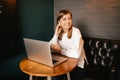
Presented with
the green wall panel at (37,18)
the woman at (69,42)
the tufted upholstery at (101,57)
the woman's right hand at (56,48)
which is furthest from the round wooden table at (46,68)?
the green wall panel at (37,18)

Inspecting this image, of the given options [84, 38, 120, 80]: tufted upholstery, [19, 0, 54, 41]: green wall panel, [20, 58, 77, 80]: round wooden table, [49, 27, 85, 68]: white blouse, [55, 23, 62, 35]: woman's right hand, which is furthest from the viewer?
[19, 0, 54, 41]: green wall panel

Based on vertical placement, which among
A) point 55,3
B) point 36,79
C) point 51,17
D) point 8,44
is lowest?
point 36,79

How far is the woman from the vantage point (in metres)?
2.14

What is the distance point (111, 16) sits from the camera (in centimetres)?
266

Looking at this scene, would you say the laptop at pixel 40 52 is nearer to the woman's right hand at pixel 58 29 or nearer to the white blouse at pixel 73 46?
the white blouse at pixel 73 46

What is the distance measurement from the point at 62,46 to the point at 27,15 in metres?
0.93

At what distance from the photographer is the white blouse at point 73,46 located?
2.10m

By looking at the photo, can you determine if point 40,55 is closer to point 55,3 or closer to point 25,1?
point 25,1

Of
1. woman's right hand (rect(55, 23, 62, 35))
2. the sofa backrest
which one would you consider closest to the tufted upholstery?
the sofa backrest

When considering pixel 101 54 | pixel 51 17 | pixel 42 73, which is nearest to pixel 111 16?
pixel 101 54

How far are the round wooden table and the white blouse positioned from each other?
0.13 meters

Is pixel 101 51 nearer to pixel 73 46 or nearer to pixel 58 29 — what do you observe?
pixel 73 46

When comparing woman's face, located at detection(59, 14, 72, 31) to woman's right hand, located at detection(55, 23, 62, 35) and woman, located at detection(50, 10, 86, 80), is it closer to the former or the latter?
woman, located at detection(50, 10, 86, 80)

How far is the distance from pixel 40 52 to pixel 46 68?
0.62 feet
